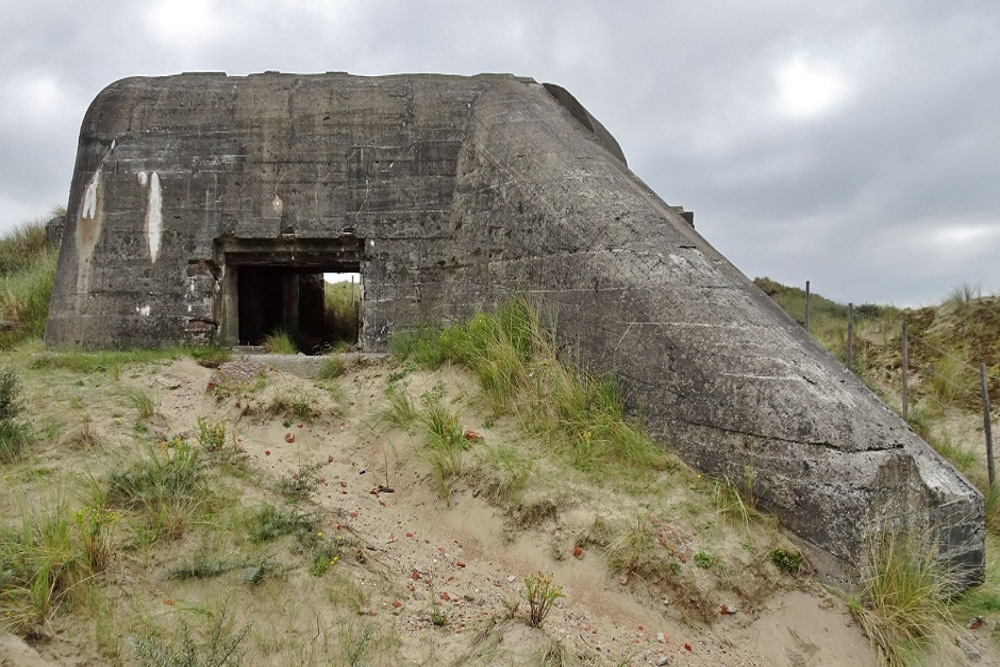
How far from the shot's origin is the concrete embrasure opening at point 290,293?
5973 millimetres

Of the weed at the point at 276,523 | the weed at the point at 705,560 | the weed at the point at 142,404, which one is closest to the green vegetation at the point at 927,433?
the weed at the point at 705,560

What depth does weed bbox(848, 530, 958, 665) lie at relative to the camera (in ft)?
9.71

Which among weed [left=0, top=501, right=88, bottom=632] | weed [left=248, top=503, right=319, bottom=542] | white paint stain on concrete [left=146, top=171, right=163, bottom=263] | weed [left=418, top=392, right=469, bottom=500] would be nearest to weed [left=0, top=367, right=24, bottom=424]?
weed [left=0, top=501, right=88, bottom=632]

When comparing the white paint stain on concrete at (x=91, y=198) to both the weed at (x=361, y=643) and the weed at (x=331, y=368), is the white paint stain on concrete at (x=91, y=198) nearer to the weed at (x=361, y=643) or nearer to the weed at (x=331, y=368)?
the weed at (x=331, y=368)

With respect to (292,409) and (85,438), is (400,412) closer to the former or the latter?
(292,409)

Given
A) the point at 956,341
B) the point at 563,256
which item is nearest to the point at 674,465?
the point at 563,256

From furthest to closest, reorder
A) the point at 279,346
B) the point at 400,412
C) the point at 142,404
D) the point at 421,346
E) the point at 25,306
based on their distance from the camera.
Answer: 1. the point at 25,306
2. the point at 279,346
3. the point at 421,346
4. the point at 400,412
5. the point at 142,404

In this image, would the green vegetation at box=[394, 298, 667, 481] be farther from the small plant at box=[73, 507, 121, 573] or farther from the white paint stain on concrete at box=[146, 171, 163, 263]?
the white paint stain on concrete at box=[146, 171, 163, 263]

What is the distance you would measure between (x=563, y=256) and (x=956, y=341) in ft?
24.3

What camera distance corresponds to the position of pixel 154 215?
591 centimetres

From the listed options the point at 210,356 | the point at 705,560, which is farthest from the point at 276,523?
the point at 210,356

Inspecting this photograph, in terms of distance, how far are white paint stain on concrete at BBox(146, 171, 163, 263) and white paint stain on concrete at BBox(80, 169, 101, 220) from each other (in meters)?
0.48

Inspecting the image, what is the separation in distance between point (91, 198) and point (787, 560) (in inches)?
243

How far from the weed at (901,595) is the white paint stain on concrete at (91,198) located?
6.39 m
